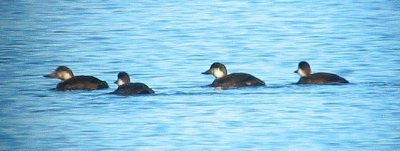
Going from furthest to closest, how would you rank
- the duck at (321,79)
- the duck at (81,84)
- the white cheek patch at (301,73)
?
the white cheek patch at (301,73)
the duck at (321,79)
the duck at (81,84)

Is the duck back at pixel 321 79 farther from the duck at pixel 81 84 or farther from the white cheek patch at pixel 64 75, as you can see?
the white cheek patch at pixel 64 75

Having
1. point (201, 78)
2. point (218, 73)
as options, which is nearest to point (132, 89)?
point (218, 73)

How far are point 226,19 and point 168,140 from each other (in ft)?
62.5

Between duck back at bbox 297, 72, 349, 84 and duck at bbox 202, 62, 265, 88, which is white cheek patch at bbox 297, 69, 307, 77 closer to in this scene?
duck back at bbox 297, 72, 349, 84

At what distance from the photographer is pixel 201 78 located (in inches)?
942

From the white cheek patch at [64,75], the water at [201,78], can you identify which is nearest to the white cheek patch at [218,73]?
the water at [201,78]

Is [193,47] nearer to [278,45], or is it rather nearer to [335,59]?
[278,45]

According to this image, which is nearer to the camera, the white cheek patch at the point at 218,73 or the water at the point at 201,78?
the water at the point at 201,78

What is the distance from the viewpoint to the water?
19156 mm

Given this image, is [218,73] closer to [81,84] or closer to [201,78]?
[201,78]

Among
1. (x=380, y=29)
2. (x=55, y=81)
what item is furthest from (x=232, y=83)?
(x=380, y=29)

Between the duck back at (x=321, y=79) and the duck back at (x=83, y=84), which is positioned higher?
the duck back at (x=321, y=79)

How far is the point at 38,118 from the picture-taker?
67.3 feet

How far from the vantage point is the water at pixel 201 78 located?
62.8 ft
